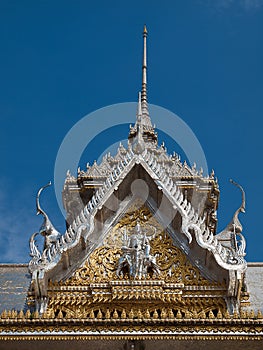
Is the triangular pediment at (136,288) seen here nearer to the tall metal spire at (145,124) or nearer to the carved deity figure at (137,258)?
the carved deity figure at (137,258)

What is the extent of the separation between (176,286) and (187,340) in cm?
173

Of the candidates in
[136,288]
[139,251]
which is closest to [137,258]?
[139,251]

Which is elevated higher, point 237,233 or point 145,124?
point 145,124

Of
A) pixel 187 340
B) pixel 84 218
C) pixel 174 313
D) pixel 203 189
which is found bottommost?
pixel 187 340

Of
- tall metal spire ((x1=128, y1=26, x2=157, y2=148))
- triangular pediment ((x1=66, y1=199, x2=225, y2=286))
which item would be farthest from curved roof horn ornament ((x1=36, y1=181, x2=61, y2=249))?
tall metal spire ((x1=128, y1=26, x2=157, y2=148))

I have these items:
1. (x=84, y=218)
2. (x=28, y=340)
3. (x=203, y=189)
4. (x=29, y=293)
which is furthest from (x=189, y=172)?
(x=28, y=340)

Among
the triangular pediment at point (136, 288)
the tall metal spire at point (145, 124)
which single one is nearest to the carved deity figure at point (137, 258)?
the triangular pediment at point (136, 288)

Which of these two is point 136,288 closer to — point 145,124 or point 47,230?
point 47,230

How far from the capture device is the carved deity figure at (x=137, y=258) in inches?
617

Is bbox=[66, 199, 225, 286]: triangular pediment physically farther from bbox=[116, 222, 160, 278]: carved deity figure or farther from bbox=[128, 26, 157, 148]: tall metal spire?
bbox=[128, 26, 157, 148]: tall metal spire

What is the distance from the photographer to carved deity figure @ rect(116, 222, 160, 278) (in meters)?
15.7

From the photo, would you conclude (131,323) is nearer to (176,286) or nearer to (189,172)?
(176,286)

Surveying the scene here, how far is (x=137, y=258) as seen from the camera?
1578 cm

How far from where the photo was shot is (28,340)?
45.8 ft
